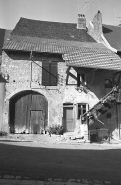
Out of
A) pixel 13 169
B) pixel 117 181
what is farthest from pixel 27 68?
pixel 117 181

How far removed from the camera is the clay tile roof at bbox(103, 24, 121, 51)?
56.4 feet

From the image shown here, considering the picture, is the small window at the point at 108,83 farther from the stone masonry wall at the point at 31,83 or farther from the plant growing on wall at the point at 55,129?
the plant growing on wall at the point at 55,129

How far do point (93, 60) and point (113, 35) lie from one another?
7.06 meters

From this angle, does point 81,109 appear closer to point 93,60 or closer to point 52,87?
point 52,87

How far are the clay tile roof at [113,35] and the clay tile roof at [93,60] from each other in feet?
7.38

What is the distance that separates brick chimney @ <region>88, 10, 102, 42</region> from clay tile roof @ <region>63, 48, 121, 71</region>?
401 centimetres

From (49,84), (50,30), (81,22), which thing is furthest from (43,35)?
(49,84)

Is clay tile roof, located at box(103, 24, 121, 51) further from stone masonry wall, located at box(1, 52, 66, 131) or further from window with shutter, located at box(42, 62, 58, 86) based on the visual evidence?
stone masonry wall, located at box(1, 52, 66, 131)

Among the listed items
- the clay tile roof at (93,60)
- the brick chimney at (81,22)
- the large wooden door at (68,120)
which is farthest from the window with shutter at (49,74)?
the brick chimney at (81,22)

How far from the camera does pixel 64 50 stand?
15062mm

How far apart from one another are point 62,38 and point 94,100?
7.34 metres

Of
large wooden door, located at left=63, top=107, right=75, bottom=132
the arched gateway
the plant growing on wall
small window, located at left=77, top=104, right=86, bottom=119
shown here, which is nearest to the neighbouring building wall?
small window, located at left=77, top=104, right=86, bottom=119

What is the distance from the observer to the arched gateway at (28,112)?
46.1 ft

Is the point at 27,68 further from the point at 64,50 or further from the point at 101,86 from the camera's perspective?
the point at 101,86
